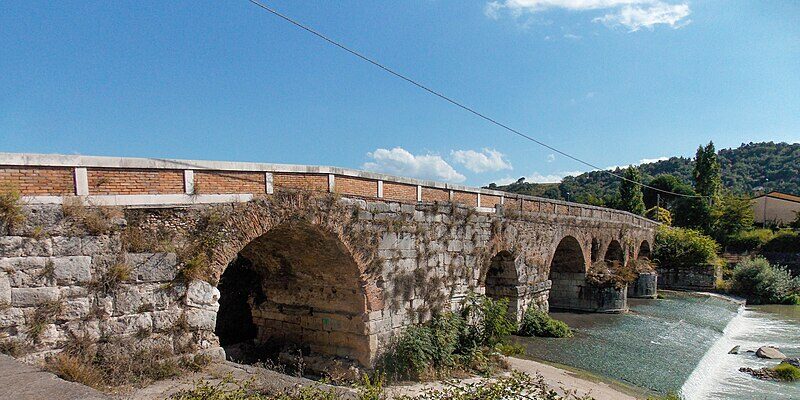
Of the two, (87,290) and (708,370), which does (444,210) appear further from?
(708,370)

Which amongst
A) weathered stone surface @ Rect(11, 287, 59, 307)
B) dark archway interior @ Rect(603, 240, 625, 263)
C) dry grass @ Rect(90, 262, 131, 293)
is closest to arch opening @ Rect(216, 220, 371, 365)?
dry grass @ Rect(90, 262, 131, 293)

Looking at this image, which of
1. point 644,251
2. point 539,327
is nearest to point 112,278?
point 539,327

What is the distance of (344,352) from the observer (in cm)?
984

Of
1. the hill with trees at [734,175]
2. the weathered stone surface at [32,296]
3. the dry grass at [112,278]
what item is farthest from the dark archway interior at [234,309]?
the hill with trees at [734,175]

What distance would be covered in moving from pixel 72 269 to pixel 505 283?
12.4 m

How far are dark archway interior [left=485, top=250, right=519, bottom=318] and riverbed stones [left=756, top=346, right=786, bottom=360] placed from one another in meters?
7.26

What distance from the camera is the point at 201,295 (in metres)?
6.68

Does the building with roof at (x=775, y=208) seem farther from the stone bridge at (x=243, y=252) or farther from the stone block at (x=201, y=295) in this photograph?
the stone block at (x=201, y=295)

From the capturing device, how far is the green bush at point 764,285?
83.5 ft

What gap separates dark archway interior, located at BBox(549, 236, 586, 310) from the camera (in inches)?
805

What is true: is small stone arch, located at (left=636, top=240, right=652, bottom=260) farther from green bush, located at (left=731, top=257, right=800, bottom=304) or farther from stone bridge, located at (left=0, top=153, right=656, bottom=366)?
stone bridge, located at (left=0, top=153, right=656, bottom=366)

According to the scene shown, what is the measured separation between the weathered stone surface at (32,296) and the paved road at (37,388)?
1.99m

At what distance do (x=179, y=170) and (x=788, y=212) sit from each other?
58429 mm

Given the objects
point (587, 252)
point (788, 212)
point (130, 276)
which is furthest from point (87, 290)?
point (788, 212)
